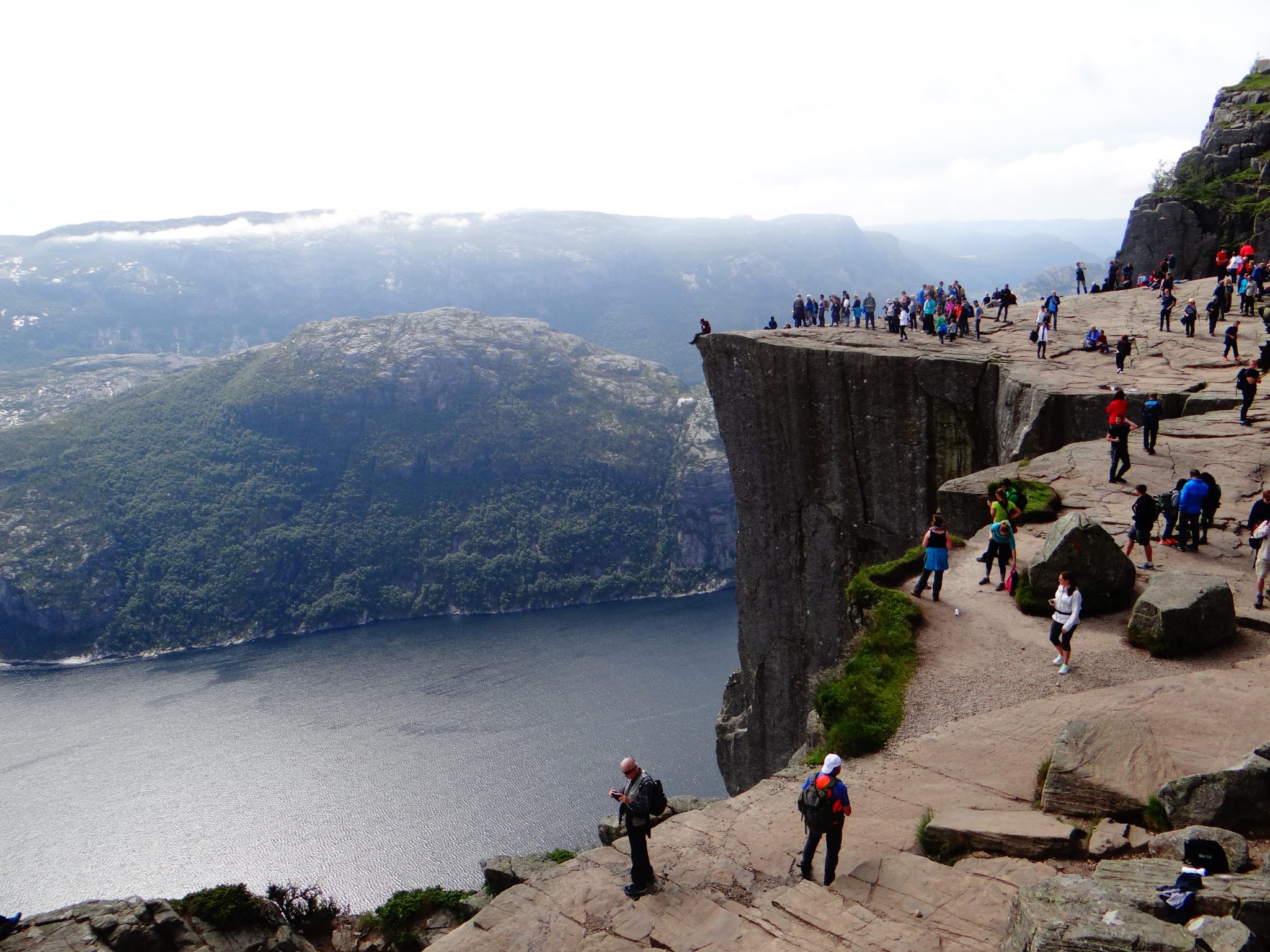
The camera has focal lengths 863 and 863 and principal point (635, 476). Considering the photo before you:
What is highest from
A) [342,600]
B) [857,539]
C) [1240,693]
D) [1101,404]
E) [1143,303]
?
[1143,303]

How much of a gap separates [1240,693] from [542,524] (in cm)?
18675

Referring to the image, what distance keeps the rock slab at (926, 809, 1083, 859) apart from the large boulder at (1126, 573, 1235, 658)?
5957 mm

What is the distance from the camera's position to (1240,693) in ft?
47.8

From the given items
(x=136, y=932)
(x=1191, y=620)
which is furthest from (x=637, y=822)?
(x=136, y=932)

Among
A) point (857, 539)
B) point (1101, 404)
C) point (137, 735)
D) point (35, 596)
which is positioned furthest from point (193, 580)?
point (1101, 404)

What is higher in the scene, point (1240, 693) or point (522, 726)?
point (1240, 693)

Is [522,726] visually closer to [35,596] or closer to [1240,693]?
[1240,693]

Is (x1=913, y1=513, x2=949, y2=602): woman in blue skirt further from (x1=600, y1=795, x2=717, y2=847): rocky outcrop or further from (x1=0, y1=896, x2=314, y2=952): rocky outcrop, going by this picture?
(x1=0, y1=896, x2=314, y2=952): rocky outcrop

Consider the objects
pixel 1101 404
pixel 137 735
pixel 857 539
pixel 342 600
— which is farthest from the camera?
pixel 342 600

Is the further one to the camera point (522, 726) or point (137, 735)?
point (137, 735)

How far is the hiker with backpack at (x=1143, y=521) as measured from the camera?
19.2 m

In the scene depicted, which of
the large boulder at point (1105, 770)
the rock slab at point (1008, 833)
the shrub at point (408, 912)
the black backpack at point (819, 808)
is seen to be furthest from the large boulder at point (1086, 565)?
the shrub at point (408, 912)

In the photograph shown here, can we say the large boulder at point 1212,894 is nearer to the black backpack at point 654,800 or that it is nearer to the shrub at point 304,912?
the black backpack at point 654,800

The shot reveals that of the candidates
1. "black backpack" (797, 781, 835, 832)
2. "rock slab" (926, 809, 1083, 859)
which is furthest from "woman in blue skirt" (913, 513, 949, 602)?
"black backpack" (797, 781, 835, 832)
